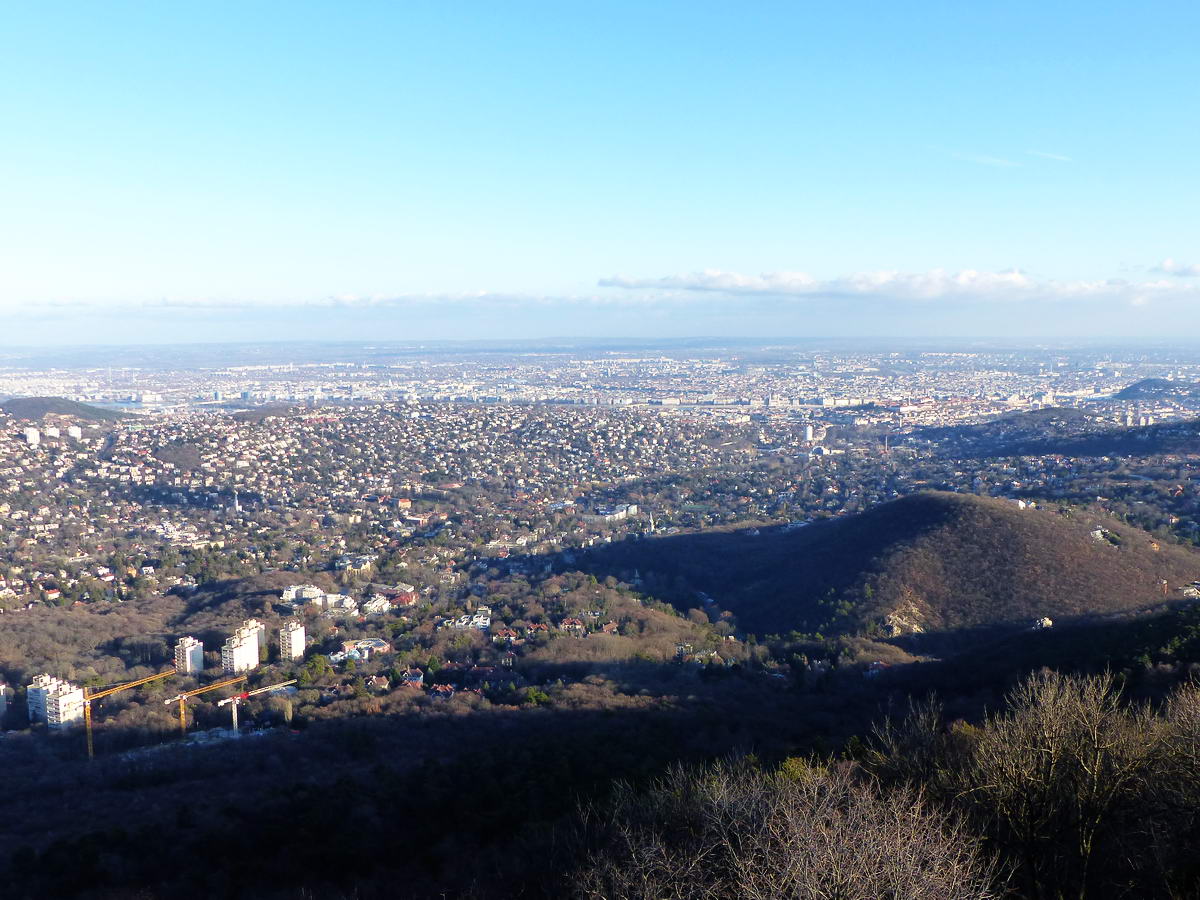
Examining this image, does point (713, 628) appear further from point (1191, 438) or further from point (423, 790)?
point (1191, 438)

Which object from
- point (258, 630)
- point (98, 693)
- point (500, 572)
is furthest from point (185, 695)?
point (500, 572)

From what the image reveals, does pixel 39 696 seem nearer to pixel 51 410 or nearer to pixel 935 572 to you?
pixel 935 572

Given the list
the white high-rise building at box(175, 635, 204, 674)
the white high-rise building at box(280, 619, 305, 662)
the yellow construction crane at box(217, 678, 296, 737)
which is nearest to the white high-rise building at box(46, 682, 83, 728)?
the yellow construction crane at box(217, 678, 296, 737)

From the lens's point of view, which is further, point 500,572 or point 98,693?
point 500,572

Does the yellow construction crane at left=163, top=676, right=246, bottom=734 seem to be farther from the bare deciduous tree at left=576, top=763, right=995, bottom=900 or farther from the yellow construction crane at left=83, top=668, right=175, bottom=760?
the bare deciduous tree at left=576, top=763, right=995, bottom=900

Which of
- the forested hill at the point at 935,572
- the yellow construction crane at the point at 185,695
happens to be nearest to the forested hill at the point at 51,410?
the yellow construction crane at the point at 185,695

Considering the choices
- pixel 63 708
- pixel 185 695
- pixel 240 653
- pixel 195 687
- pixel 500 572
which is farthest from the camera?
pixel 500 572

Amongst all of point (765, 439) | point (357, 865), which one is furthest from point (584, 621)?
point (765, 439)
